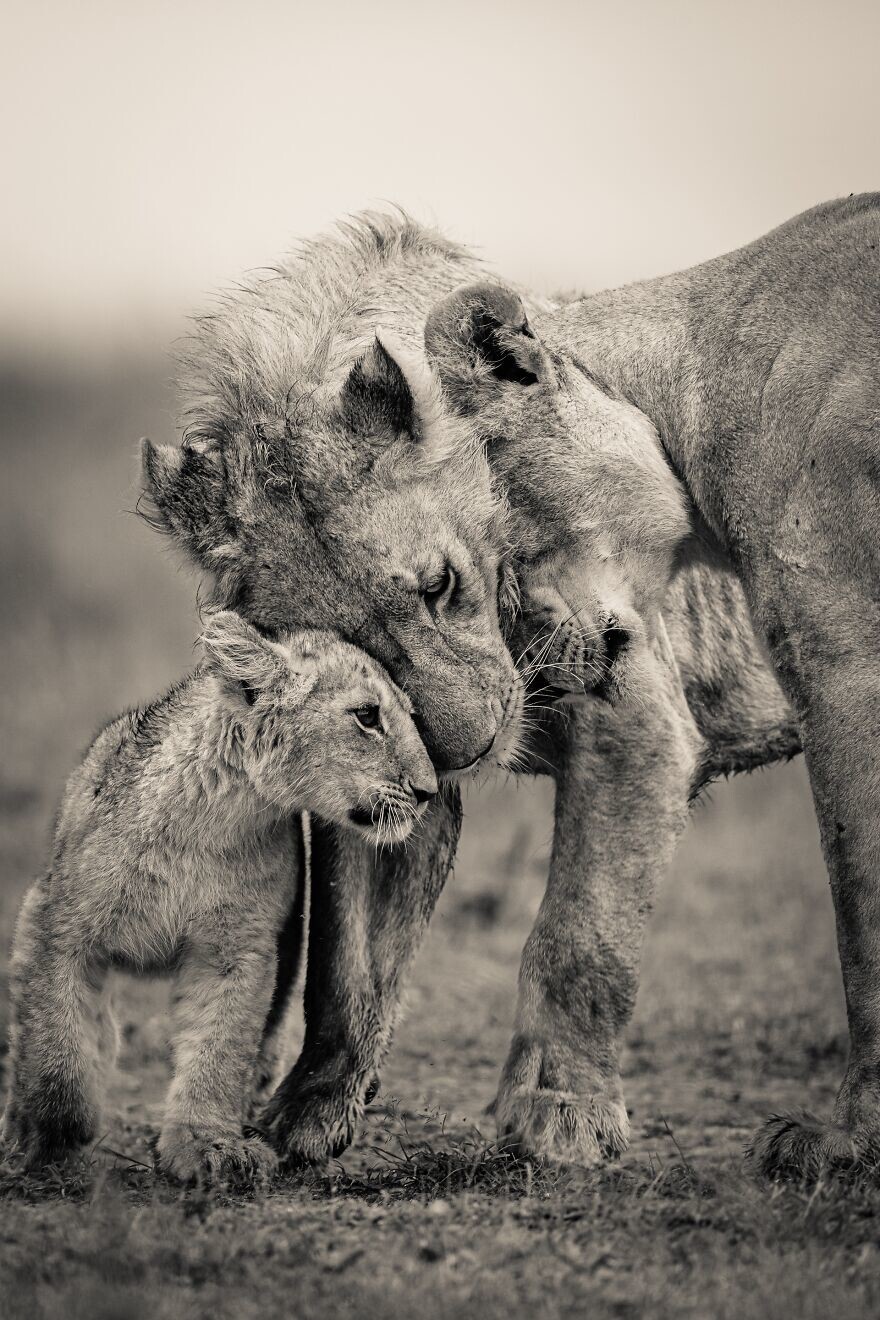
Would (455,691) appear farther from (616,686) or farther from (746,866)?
(746,866)

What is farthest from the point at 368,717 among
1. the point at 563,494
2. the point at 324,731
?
the point at 563,494

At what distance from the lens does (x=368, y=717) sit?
4305mm

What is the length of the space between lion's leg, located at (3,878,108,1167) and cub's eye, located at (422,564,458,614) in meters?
1.20

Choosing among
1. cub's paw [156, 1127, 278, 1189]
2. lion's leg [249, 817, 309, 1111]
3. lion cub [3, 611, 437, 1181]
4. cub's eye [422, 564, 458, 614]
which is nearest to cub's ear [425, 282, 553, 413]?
cub's eye [422, 564, 458, 614]

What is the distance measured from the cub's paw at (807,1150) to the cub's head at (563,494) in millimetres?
1293

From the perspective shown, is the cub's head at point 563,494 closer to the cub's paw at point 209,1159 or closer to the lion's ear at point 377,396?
the lion's ear at point 377,396

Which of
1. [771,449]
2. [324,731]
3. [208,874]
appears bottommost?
[208,874]

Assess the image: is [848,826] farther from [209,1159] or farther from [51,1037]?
[51,1037]

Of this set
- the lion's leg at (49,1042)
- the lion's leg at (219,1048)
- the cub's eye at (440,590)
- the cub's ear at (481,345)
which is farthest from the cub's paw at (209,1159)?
the cub's ear at (481,345)

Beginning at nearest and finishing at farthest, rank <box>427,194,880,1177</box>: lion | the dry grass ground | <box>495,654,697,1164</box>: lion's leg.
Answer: the dry grass ground → <box>427,194,880,1177</box>: lion → <box>495,654,697,1164</box>: lion's leg

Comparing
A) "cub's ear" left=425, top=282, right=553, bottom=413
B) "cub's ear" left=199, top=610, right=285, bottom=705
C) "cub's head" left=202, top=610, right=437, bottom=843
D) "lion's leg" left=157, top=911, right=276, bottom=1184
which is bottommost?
"lion's leg" left=157, top=911, right=276, bottom=1184

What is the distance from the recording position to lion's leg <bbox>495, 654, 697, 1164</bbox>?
4727 mm

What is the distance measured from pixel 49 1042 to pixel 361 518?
151 centimetres

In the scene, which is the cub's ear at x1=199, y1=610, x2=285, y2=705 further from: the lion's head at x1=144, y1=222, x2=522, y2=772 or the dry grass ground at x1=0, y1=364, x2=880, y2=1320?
the dry grass ground at x1=0, y1=364, x2=880, y2=1320
